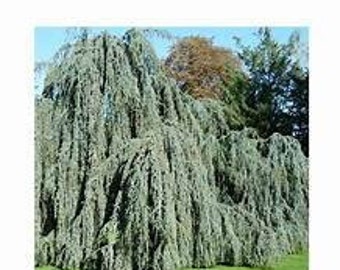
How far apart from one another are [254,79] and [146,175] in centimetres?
48

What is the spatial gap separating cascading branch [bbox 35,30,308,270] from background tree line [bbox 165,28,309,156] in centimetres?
4

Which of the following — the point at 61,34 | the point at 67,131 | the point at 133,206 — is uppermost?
the point at 61,34

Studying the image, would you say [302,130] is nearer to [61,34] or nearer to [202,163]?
[202,163]

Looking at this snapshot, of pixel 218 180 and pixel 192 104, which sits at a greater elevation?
pixel 192 104

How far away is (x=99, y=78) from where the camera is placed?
3455 mm

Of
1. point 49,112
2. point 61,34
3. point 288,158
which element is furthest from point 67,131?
point 288,158

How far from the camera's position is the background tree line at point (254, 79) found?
3451 millimetres

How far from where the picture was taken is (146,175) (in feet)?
11.3

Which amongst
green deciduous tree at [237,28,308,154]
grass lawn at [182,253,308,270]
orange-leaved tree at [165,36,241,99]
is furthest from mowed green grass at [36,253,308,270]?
orange-leaved tree at [165,36,241,99]

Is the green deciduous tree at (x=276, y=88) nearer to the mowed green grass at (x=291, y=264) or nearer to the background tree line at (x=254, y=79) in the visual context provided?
the background tree line at (x=254, y=79)

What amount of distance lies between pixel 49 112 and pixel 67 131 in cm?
9

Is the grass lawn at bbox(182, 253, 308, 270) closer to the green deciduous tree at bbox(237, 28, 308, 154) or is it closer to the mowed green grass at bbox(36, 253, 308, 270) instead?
the mowed green grass at bbox(36, 253, 308, 270)

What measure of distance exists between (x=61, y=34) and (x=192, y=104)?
49 cm
